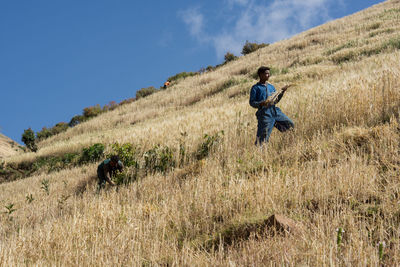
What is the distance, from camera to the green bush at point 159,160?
28.5 ft

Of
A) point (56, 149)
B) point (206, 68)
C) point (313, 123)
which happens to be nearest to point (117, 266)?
point (313, 123)

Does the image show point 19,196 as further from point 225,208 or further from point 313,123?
point 313,123

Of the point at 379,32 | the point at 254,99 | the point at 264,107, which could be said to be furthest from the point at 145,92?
the point at 264,107

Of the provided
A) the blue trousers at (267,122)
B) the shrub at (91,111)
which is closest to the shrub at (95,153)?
the blue trousers at (267,122)

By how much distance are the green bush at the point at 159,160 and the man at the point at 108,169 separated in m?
0.84

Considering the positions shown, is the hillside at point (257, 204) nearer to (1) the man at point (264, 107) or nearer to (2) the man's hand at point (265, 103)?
(1) the man at point (264, 107)

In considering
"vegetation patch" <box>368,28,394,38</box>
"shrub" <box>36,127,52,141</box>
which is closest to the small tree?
"shrub" <box>36,127,52,141</box>

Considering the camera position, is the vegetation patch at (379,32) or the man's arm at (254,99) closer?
the man's arm at (254,99)

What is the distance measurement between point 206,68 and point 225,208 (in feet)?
137

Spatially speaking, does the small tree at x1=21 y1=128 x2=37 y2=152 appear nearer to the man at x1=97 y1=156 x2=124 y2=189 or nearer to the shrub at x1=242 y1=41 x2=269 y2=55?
the man at x1=97 y1=156 x2=124 y2=189

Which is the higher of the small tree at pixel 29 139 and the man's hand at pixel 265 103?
the small tree at pixel 29 139

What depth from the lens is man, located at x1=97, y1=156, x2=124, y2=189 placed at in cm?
842

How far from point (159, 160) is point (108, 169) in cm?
143

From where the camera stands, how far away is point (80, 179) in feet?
34.2
